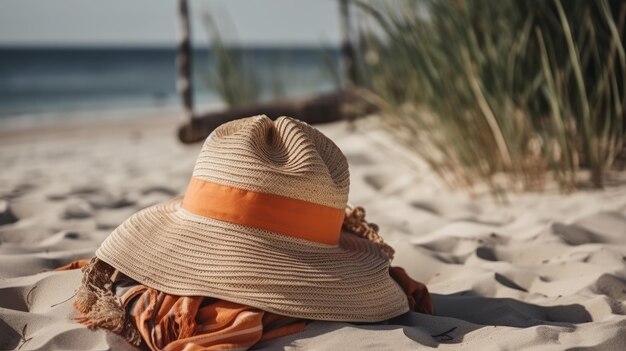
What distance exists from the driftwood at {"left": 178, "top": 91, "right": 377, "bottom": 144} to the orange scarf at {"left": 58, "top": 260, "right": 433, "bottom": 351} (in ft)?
11.8

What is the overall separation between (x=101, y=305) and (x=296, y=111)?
4.46 metres

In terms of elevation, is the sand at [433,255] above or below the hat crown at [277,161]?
below

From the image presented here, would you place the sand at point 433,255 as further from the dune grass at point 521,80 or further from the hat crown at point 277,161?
the hat crown at point 277,161

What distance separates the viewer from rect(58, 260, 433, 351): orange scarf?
1.53 metres

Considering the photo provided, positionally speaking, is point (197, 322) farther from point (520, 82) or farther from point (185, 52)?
point (185, 52)

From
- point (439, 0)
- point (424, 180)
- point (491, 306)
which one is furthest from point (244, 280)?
point (424, 180)

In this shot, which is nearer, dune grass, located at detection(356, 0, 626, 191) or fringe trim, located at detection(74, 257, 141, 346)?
fringe trim, located at detection(74, 257, 141, 346)

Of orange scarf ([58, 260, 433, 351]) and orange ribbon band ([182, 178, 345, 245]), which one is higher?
orange ribbon band ([182, 178, 345, 245])

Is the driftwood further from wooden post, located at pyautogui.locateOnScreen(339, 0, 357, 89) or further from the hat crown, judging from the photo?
the hat crown

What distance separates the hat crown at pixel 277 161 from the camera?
1.69 metres

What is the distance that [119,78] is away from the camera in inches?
1152

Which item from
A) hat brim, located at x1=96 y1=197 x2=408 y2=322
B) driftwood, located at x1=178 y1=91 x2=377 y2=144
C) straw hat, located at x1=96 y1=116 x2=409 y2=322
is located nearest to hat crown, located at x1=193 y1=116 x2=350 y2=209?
straw hat, located at x1=96 y1=116 x2=409 y2=322

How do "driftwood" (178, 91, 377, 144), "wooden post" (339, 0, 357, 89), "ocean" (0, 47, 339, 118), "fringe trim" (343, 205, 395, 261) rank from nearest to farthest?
"fringe trim" (343, 205, 395, 261), "driftwood" (178, 91, 377, 144), "ocean" (0, 47, 339, 118), "wooden post" (339, 0, 357, 89)

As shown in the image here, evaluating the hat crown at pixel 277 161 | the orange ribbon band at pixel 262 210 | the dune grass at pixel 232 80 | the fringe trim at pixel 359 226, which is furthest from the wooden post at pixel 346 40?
the orange ribbon band at pixel 262 210
